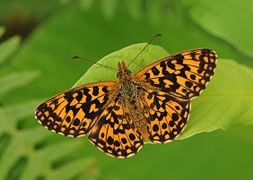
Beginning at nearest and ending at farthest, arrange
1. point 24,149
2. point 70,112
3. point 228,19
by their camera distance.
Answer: point 70,112, point 228,19, point 24,149

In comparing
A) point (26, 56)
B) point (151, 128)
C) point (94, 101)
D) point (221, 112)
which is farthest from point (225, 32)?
point (26, 56)

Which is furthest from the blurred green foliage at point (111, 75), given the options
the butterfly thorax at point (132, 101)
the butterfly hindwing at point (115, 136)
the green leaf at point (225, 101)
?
the butterfly hindwing at point (115, 136)

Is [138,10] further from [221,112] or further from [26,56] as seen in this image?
[221,112]

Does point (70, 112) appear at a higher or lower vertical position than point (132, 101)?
higher

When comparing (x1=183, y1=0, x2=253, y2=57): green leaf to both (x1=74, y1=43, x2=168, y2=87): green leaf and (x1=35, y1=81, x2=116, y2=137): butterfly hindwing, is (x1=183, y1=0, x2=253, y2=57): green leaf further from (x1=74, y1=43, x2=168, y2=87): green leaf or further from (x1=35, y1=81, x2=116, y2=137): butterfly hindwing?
(x1=35, y1=81, x2=116, y2=137): butterfly hindwing

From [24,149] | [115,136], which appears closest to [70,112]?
[115,136]

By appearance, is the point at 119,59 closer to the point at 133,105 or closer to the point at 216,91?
the point at 133,105

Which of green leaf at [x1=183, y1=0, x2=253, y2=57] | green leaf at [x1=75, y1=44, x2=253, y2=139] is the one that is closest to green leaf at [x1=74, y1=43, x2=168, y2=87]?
green leaf at [x1=75, y1=44, x2=253, y2=139]
